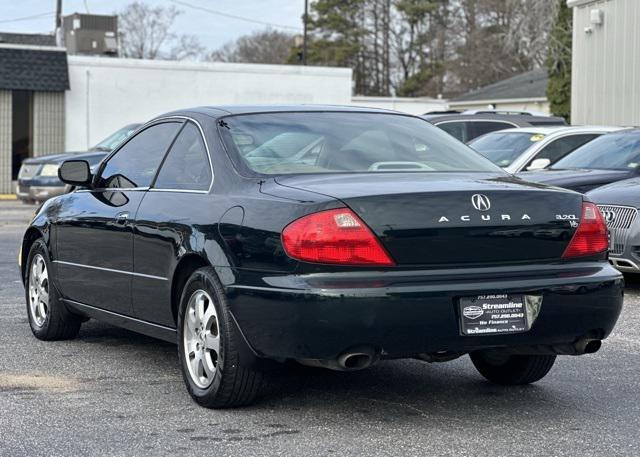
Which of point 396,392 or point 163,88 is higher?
point 163,88

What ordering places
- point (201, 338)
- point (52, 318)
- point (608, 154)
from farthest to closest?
point (608, 154) → point (52, 318) → point (201, 338)

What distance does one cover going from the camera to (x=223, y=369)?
18.1ft

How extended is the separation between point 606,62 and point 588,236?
67.6 feet

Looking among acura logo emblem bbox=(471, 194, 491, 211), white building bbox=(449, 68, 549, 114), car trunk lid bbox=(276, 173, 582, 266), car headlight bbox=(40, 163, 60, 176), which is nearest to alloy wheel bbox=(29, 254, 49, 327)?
car trunk lid bbox=(276, 173, 582, 266)

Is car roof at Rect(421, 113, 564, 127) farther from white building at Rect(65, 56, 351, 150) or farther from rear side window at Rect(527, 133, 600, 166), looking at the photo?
white building at Rect(65, 56, 351, 150)

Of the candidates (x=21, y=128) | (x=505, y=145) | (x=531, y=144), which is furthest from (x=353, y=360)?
(x=21, y=128)

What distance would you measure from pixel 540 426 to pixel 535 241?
0.84 m

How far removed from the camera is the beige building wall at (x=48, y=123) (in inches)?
1265

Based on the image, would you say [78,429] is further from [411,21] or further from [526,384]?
[411,21]

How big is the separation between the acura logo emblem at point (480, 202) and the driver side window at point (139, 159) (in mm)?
2023

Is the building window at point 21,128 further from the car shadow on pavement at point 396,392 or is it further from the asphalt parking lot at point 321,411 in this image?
the car shadow on pavement at point 396,392

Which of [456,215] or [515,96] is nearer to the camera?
[456,215]

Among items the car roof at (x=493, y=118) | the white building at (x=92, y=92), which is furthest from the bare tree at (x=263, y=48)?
the car roof at (x=493, y=118)

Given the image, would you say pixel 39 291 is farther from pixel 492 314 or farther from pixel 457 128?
pixel 457 128
